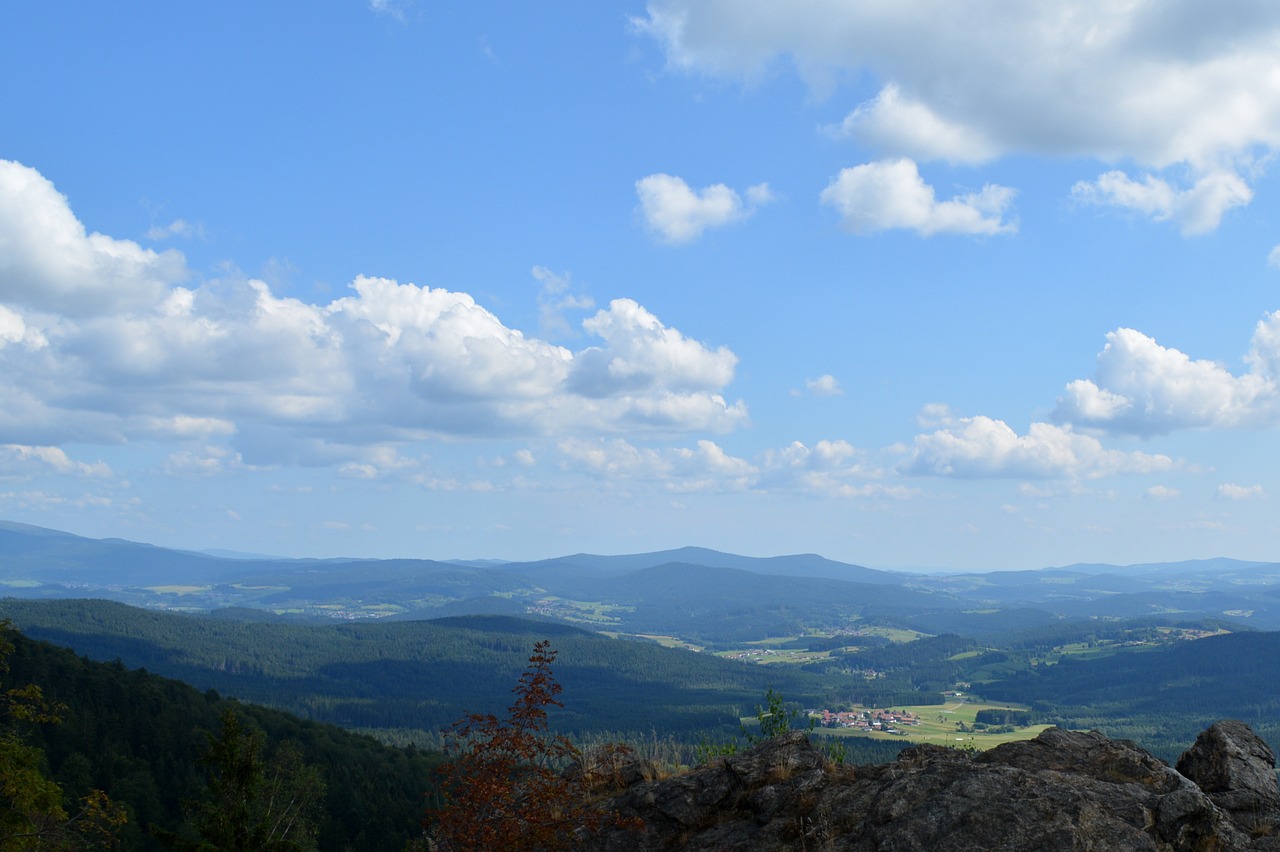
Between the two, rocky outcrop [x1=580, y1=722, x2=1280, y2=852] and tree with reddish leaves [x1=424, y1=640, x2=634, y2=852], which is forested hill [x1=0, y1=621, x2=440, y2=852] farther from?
tree with reddish leaves [x1=424, y1=640, x2=634, y2=852]

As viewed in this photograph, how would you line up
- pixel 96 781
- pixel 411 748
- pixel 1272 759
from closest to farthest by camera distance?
pixel 1272 759
pixel 96 781
pixel 411 748

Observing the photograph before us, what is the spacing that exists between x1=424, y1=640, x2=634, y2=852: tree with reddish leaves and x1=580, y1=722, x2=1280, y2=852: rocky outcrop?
2.79m

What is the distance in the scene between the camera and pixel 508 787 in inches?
594

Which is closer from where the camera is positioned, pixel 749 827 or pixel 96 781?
pixel 749 827

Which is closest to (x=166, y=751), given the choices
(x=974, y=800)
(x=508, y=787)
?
(x=508, y=787)

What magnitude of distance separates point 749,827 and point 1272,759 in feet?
36.5

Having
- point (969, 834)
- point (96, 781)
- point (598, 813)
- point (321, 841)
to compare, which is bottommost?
point (321, 841)

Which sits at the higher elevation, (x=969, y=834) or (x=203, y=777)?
(x=969, y=834)

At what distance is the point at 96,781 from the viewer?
134m

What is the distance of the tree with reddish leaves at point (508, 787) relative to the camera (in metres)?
14.8

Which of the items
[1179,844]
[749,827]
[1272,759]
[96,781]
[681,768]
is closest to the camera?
[1179,844]

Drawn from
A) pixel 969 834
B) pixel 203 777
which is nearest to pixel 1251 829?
pixel 969 834

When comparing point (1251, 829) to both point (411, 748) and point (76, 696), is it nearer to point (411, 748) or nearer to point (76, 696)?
point (76, 696)

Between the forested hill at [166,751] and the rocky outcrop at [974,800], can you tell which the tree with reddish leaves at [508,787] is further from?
the forested hill at [166,751]
